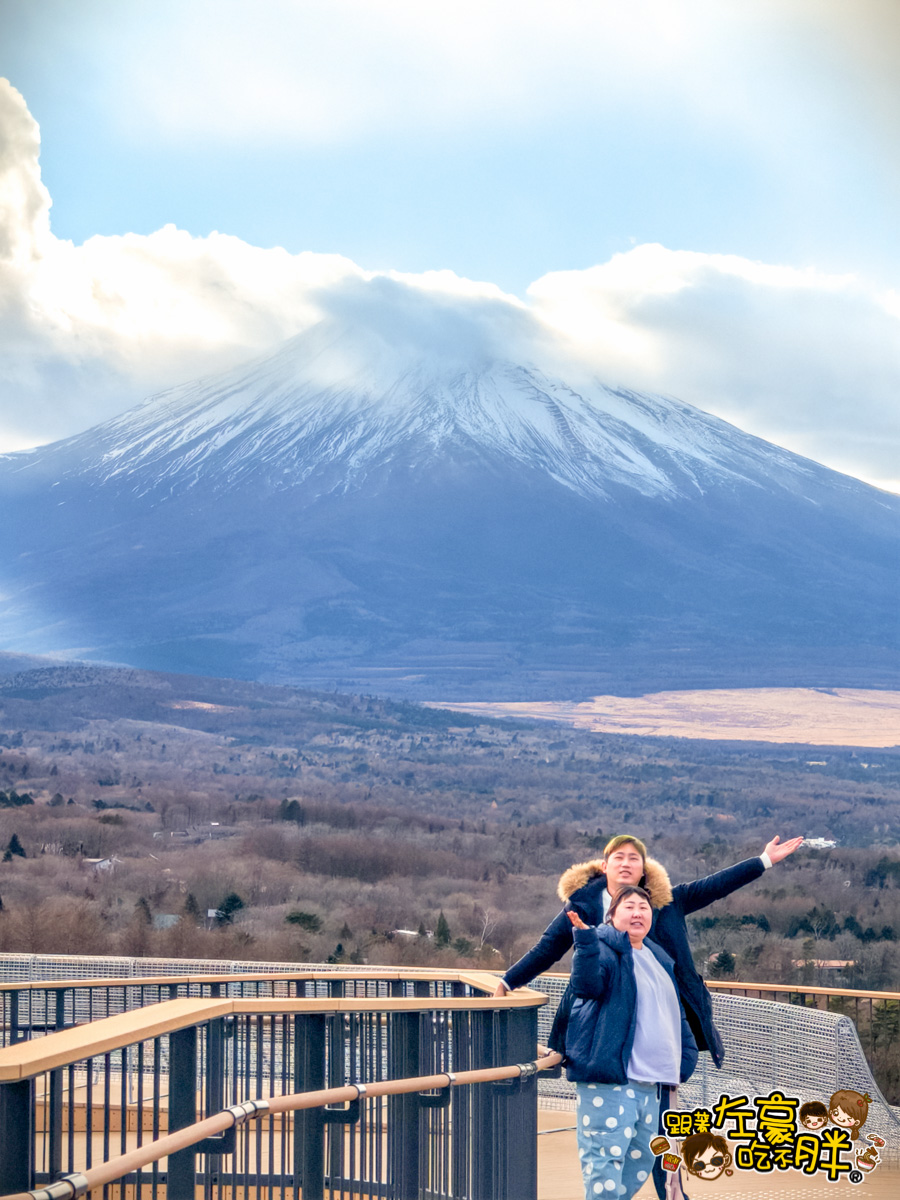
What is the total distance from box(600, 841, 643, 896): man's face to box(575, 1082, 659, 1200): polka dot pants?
628 millimetres

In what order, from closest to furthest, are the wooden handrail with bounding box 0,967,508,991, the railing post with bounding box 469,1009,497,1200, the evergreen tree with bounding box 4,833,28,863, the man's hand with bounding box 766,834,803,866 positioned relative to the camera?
the railing post with bounding box 469,1009,497,1200
the man's hand with bounding box 766,834,803,866
the wooden handrail with bounding box 0,967,508,991
the evergreen tree with bounding box 4,833,28,863

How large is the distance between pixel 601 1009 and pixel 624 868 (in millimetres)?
459

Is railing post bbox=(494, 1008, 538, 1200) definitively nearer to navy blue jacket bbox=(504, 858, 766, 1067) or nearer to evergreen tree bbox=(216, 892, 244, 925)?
navy blue jacket bbox=(504, 858, 766, 1067)

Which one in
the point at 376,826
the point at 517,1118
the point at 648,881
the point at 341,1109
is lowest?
the point at 376,826

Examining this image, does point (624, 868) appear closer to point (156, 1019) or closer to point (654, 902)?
point (654, 902)

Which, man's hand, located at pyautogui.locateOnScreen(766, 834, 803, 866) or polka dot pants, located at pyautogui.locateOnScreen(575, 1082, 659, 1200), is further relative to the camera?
man's hand, located at pyautogui.locateOnScreen(766, 834, 803, 866)

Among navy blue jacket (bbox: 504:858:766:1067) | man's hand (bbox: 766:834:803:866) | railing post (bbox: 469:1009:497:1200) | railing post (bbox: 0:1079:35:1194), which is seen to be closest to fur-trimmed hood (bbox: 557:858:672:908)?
navy blue jacket (bbox: 504:858:766:1067)

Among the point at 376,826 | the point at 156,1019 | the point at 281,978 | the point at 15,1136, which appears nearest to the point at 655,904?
the point at 156,1019

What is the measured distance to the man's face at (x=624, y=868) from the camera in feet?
15.0

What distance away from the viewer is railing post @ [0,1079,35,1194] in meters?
2.89

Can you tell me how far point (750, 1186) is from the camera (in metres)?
6.74

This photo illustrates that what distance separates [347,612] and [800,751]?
2793 inches

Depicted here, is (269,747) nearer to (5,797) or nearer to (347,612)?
(5,797)

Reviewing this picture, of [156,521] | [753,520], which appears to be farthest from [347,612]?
[753,520]
